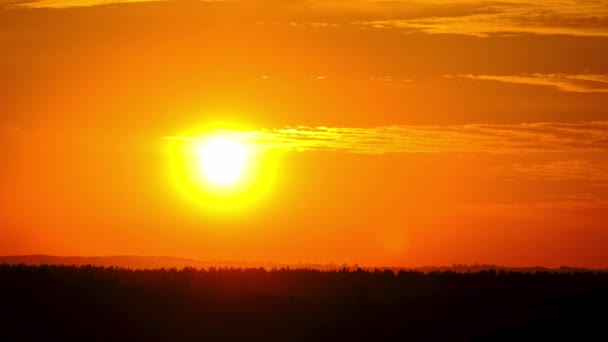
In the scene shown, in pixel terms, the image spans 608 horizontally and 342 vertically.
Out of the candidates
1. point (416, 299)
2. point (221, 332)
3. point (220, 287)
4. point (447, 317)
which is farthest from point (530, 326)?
point (220, 287)

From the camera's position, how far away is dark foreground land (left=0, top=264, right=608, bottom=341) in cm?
5341

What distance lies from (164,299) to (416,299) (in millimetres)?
10801

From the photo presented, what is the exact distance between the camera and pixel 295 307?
57812mm

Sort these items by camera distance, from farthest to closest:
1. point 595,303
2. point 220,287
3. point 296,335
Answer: point 220,287
point 595,303
point 296,335

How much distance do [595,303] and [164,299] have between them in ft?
59.5

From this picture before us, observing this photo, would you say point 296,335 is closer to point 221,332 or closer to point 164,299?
point 221,332

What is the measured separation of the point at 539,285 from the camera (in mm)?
65000

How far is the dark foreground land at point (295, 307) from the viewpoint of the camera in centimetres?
5341

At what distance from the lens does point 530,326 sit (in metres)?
53.3

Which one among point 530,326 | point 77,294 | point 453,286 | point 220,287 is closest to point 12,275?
point 77,294

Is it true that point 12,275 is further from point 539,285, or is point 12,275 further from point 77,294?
point 539,285

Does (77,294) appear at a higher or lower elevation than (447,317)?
higher

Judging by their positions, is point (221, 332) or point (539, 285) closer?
point (221, 332)

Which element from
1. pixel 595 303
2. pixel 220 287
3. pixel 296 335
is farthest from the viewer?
pixel 220 287
